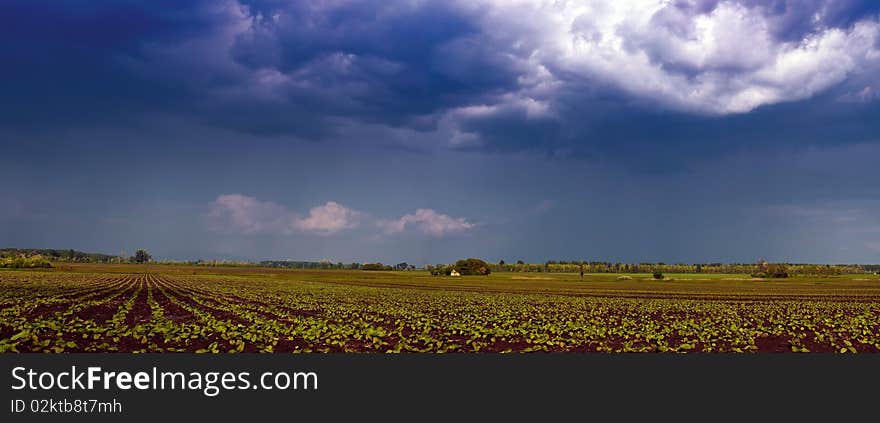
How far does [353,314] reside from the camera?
34.9 metres

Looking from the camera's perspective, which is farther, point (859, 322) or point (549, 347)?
point (859, 322)

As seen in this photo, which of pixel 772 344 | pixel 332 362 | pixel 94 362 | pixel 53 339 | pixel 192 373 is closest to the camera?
pixel 192 373

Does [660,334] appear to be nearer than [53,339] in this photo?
No

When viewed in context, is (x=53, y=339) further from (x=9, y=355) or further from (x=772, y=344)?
(x=772, y=344)

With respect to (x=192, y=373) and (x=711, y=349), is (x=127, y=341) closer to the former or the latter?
(x=192, y=373)

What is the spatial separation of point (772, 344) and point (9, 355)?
29987 mm

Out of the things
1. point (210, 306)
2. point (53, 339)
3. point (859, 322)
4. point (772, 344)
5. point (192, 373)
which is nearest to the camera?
point (192, 373)

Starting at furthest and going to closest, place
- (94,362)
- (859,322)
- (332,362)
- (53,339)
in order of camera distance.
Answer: (859,322) → (53,339) → (332,362) → (94,362)

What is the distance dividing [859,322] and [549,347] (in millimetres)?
25996

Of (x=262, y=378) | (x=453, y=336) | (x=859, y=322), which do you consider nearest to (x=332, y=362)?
(x=262, y=378)

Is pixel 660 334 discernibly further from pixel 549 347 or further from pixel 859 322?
pixel 859 322

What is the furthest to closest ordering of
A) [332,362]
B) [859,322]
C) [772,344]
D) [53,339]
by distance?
1. [859,322]
2. [772,344]
3. [53,339]
4. [332,362]

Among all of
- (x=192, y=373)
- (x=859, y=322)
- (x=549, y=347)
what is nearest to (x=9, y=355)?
(x=192, y=373)

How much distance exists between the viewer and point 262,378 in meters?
14.2
